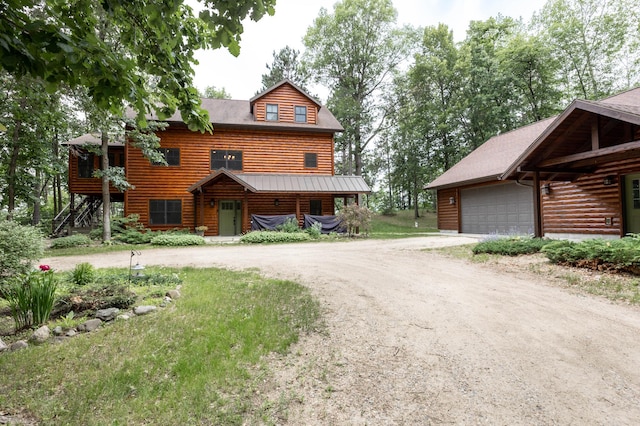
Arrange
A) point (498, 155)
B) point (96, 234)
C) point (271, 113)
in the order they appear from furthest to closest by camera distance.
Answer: point (271, 113)
point (498, 155)
point (96, 234)

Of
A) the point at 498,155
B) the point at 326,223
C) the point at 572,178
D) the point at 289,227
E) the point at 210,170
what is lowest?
the point at 289,227

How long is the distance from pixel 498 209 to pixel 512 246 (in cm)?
858

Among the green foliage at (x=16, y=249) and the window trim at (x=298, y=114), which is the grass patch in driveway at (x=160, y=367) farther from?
the window trim at (x=298, y=114)

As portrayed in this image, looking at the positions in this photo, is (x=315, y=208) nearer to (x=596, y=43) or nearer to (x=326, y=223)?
(x=326, y=223)

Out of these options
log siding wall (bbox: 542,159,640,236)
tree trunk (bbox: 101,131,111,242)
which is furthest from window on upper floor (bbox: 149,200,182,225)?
log siding wall (bbox: 542,159,640,236)

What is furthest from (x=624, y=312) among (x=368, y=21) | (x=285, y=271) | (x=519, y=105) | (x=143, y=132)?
(x=368, y=21)

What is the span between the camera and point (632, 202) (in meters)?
10.3

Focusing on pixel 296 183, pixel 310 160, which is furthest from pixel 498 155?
pixel 296 183

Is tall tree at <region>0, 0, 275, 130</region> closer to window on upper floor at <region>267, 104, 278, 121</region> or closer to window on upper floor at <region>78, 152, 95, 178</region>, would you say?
window on upper floor at <region>267, 104, 278, 121</region>

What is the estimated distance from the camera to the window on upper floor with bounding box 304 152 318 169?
1995cm

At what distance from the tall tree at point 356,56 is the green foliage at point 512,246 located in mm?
20524

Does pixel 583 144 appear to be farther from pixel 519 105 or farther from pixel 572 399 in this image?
pixel 519 105

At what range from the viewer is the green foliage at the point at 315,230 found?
16.1 metres

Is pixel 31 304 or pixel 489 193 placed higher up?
pixel 489 193
